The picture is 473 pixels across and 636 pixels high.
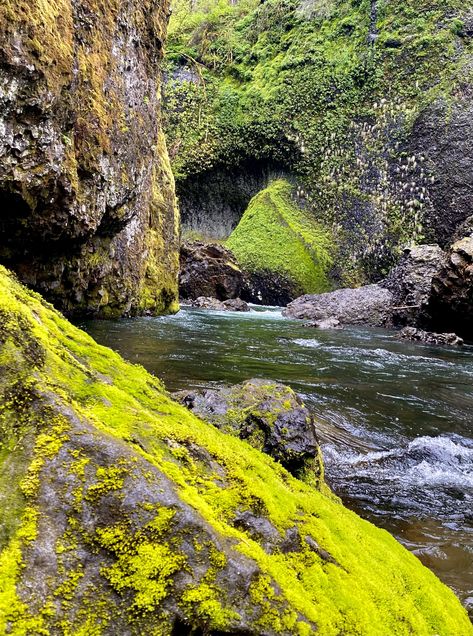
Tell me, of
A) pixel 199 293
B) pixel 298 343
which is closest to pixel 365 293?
pixel 199 293

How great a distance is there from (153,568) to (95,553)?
25 centimetres

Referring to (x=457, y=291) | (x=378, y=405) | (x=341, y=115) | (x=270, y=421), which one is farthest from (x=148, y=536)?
(x=341, y=115)

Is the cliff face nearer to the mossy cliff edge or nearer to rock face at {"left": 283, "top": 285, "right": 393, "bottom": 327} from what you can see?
the mossy cliff edge

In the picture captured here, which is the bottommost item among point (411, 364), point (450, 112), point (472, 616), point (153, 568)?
point (411, 364)

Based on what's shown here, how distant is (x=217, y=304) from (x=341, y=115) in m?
27.5

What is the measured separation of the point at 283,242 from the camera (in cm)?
4384

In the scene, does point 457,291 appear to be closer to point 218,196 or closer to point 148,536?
point 148,536

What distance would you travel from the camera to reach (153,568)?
1.89m

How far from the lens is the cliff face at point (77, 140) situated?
811 cm

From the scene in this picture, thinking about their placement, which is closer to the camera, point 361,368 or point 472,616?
point 472,616

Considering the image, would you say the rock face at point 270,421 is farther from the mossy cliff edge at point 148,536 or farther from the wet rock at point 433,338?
the wet rock at point 433,338

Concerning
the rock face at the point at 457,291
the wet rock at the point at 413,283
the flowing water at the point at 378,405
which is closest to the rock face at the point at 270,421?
the flowing water at the point at 378,405

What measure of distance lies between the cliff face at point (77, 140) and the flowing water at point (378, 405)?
7.66ft

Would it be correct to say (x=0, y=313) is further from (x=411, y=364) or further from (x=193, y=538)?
(x=411, y=364)
